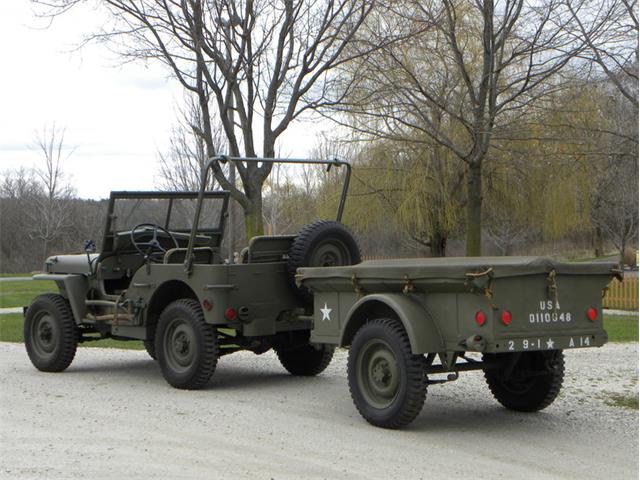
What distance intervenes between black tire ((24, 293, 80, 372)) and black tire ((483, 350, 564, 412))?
4.88 meters

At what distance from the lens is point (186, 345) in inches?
375

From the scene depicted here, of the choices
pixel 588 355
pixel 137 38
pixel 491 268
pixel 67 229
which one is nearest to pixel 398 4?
pixel 137 38

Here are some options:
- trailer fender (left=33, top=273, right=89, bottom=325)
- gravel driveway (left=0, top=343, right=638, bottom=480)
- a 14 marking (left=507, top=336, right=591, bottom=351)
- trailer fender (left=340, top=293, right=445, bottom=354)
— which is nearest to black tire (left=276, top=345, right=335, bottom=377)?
gravel driveway (left=0, top=343, right=638, bottom=480)

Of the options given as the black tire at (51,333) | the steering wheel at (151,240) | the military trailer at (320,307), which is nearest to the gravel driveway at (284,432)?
the black tire at (51,333)

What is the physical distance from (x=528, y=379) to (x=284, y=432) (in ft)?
7.61

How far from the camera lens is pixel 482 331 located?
22.7ft

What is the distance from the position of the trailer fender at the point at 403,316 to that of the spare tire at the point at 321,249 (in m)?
1.44

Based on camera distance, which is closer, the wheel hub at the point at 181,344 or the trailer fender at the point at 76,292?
the wheel hub at the point at 181,344

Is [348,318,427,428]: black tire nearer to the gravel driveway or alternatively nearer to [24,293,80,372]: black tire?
the gravel driveway

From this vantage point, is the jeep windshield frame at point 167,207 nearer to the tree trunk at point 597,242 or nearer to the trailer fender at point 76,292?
the trailer fender at point 76,292

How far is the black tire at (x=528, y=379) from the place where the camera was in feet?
26.3

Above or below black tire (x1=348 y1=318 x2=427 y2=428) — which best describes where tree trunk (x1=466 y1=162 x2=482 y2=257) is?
above

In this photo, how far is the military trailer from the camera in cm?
711

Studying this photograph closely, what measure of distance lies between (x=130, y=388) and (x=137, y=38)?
790 centimetres
